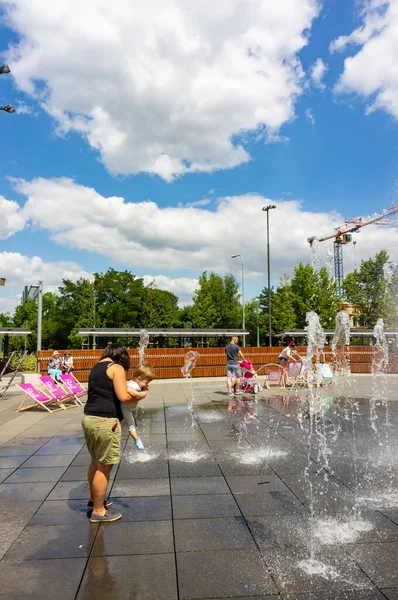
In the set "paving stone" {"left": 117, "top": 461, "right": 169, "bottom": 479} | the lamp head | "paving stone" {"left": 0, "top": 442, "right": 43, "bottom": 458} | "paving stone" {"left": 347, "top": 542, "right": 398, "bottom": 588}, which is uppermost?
the lamp head

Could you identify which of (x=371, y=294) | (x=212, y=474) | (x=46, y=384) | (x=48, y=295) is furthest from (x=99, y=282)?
(x=212, y=474)

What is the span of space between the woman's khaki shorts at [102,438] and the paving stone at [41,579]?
921 millimetres

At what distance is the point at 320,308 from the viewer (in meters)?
43.6

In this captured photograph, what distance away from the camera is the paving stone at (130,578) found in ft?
9.94

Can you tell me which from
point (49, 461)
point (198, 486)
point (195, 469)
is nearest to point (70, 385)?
point (49, 461)

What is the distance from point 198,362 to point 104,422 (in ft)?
57.5

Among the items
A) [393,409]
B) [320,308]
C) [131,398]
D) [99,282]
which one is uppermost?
[99,282]

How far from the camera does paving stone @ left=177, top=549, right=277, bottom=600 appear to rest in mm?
3055

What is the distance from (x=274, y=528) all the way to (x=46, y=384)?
9.28 m

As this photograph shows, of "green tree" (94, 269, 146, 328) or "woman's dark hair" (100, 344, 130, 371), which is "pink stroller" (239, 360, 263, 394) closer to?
"woman's dark hair" (100, 344, 130, 371)

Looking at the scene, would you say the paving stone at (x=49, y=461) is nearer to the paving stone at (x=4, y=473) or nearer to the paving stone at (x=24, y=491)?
the paving stone at (x=4, y=473)

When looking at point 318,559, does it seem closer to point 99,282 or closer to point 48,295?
point 99,282

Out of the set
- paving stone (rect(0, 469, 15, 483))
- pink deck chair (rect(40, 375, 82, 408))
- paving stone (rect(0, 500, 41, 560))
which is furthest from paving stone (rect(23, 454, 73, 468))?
pink deck chair (rect(40, 375, 82, 408))

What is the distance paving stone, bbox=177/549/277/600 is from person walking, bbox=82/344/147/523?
1061 millimetres
